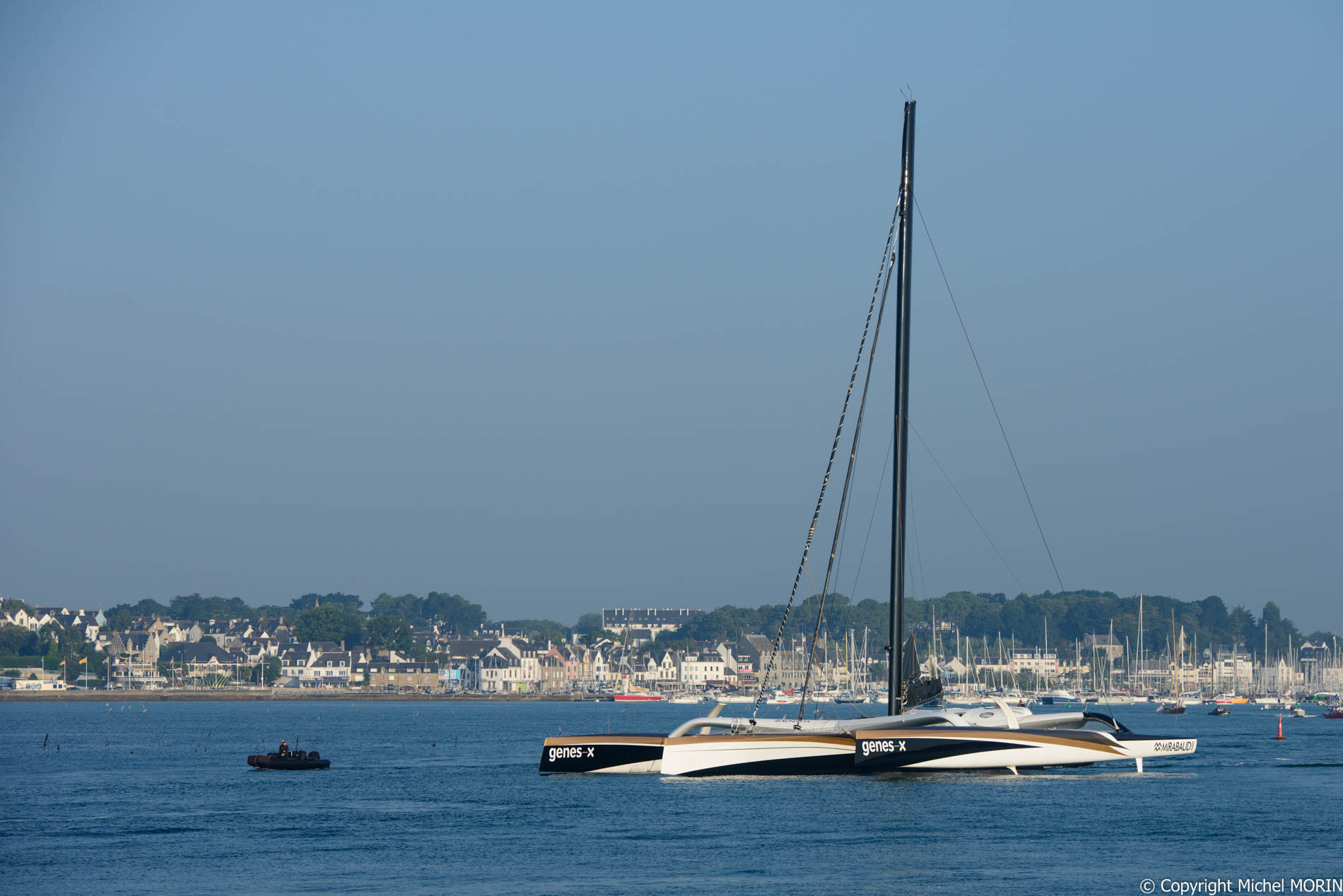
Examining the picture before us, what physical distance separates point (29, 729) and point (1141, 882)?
384 ft

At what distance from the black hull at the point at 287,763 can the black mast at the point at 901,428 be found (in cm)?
2951

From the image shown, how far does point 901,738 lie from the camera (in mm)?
49594

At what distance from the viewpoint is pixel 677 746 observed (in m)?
52.2

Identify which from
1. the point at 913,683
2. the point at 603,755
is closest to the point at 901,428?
the point at 913,683

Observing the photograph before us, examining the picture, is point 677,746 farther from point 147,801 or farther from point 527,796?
point 147,801

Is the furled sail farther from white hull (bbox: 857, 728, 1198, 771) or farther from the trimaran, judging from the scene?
white hull (bbox: 857, 728, 1198, 771)

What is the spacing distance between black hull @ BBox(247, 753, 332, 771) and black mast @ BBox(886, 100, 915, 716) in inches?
1162

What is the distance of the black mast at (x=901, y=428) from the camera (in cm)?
5288
